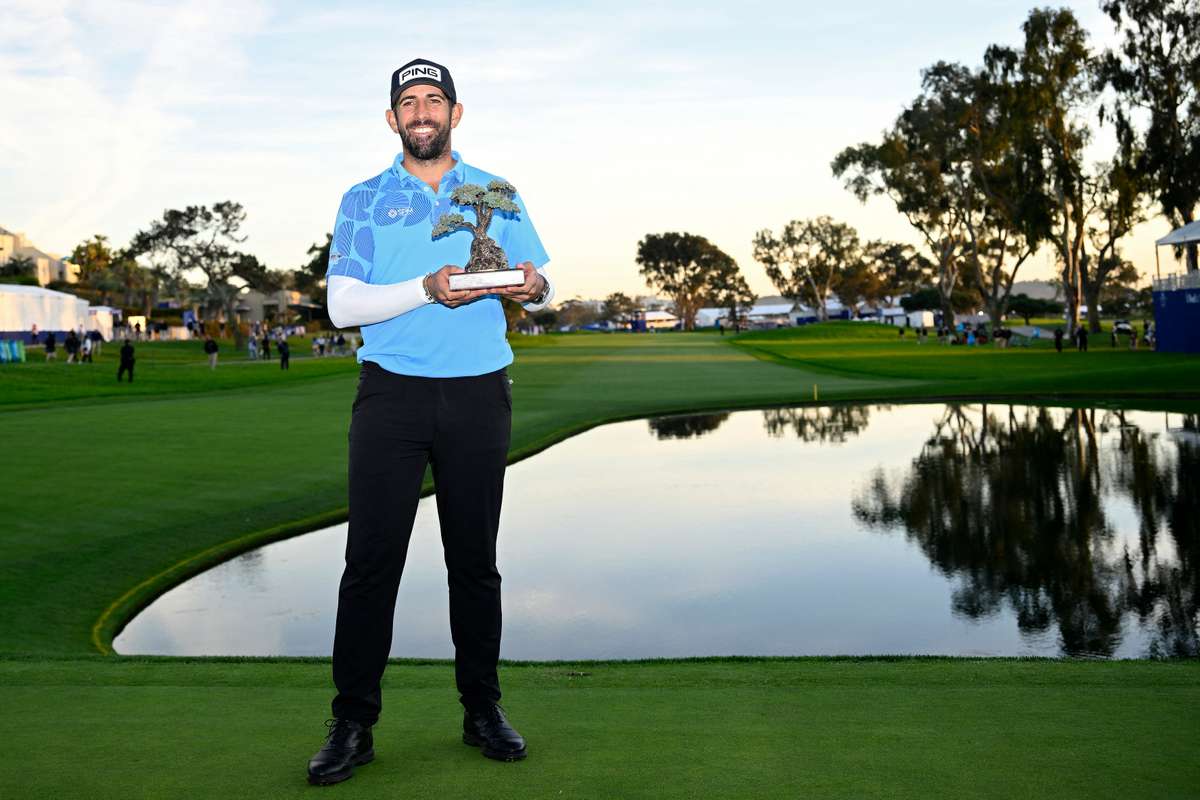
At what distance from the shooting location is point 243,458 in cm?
2027

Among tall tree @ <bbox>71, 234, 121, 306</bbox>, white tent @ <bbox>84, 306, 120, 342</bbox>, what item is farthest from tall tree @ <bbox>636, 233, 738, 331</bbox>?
white tent @ <bbox>84, 306, 120, 342</bbox>

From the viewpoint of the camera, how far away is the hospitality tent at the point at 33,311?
67.1 metres

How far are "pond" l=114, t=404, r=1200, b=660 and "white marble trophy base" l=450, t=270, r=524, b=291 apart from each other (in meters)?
5.41

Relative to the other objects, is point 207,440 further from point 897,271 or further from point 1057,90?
point 897,271

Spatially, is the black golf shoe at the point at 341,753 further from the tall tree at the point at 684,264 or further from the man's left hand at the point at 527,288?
the tall tree at the point at 684,264

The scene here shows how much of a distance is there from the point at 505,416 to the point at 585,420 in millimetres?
24902

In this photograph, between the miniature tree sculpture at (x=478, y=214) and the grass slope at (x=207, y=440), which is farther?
the grass slope at (x=207, y=440)

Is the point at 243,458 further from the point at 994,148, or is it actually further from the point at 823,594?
the point at 994,148

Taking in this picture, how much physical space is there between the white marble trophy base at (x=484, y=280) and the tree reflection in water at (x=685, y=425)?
2168cm

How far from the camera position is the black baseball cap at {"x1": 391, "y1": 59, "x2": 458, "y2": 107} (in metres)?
4.43

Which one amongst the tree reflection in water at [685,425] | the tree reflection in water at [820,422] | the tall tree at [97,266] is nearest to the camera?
the tree reflection in water at [820,422]

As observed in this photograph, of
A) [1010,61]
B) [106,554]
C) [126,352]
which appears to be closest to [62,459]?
[106,554]

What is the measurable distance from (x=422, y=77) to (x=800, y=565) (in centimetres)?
875

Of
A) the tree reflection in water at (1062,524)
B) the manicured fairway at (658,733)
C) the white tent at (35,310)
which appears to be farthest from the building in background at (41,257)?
the manicured fairway at (658,733)
